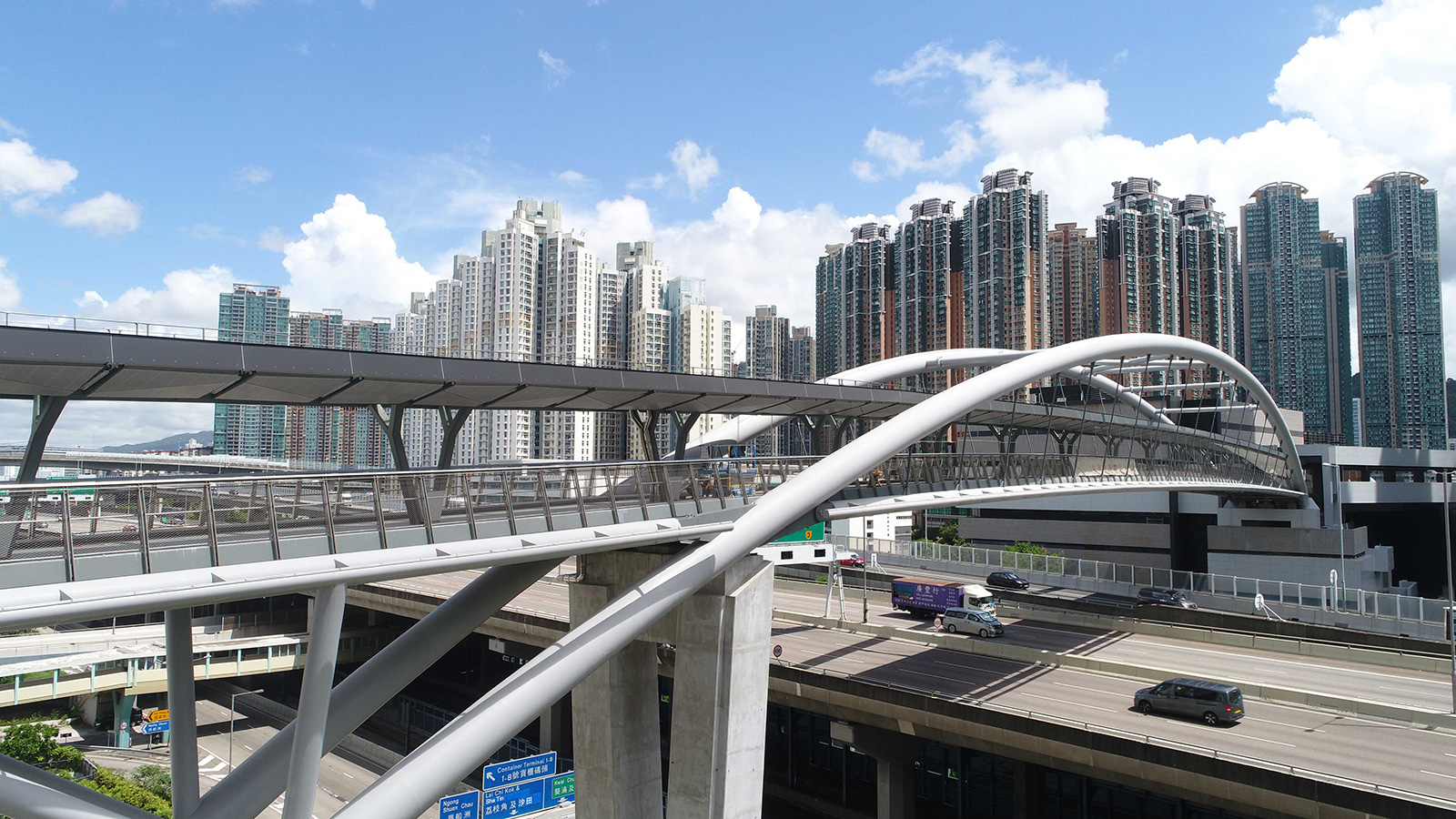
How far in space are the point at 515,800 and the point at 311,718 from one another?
13.0m

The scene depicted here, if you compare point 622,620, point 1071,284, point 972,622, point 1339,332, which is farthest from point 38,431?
point 1339,332

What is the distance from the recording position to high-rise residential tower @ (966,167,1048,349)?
95562mm

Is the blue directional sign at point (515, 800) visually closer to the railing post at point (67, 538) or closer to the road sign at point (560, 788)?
the road sign at point (560, 788)

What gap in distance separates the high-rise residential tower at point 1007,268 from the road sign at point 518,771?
81115 millimetres

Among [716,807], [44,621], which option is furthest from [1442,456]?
[44,621]

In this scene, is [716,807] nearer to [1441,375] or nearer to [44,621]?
[44,621]

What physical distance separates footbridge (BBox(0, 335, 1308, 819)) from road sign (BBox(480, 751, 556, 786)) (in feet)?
12.6

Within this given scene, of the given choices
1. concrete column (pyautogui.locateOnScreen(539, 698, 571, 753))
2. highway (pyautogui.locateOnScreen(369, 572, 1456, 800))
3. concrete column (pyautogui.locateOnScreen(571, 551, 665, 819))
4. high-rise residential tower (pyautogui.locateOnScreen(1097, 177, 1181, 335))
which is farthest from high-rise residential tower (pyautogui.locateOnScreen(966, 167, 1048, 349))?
concrete column (pyautogui.locateOnScreen(571, 551, 665, 819))

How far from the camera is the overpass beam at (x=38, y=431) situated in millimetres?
10516

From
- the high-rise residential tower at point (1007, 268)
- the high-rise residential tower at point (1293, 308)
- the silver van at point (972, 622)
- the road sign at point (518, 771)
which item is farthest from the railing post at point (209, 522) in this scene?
the high-rise residential tower at point (1293, 308)

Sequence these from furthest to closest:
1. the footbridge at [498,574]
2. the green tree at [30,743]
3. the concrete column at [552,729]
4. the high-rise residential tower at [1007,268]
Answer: the high-rise residential tower at [1007,268] < the concrete column at [552,729] < the green tree at [30,743] < the footbridge at [498,574]

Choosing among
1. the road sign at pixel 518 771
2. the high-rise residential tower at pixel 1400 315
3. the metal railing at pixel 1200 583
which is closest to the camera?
the road sign at pixel 518 771

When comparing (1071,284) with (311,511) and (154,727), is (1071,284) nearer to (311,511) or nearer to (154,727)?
(154,727)

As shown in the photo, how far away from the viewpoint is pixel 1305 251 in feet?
427
